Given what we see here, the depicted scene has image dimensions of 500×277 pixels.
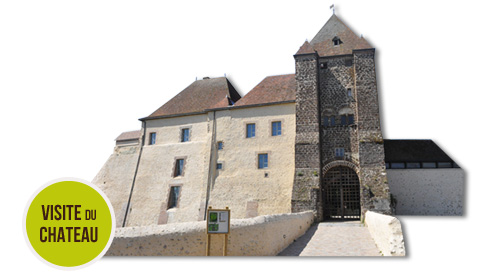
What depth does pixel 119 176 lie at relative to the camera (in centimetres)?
2452

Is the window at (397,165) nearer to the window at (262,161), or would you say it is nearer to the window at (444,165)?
the window at (444,165)

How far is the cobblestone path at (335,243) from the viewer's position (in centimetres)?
966

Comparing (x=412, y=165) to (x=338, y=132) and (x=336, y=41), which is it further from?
(x=336, y=41)

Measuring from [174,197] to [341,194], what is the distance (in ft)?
33.2

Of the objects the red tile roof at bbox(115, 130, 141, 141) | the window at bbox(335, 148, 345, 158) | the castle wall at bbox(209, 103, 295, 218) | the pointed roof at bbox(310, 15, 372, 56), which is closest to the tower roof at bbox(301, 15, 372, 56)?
the pointed roof at bbox(310, 15, 372, 56)

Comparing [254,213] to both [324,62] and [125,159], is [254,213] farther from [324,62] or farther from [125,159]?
[125,159]

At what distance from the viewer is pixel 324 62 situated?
19.6m

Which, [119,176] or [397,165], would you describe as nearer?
[397,165]

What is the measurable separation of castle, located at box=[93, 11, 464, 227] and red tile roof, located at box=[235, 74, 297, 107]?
68 mm

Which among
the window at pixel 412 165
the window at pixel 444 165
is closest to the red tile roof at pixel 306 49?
the window at pixel 412 165

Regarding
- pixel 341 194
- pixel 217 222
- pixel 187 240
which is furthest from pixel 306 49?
pixel 187 240

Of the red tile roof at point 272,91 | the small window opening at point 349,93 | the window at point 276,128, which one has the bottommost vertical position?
the window at point 276,128

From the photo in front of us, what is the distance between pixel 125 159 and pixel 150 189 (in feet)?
13.4

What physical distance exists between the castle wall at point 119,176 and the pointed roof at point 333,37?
1389 centimetres
